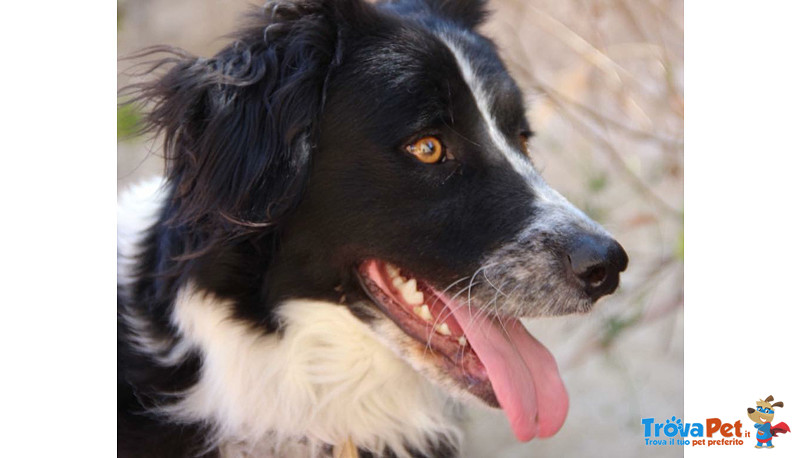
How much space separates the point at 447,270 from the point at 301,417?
688 mm

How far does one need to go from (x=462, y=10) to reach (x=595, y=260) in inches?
49.1

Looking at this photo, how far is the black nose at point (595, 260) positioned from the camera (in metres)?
2.49

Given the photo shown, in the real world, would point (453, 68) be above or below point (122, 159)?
above

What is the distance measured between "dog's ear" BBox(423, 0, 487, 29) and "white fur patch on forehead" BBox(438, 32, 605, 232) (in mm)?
312

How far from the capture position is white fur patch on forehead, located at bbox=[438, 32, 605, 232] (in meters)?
2.59

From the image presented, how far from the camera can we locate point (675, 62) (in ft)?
12.1
